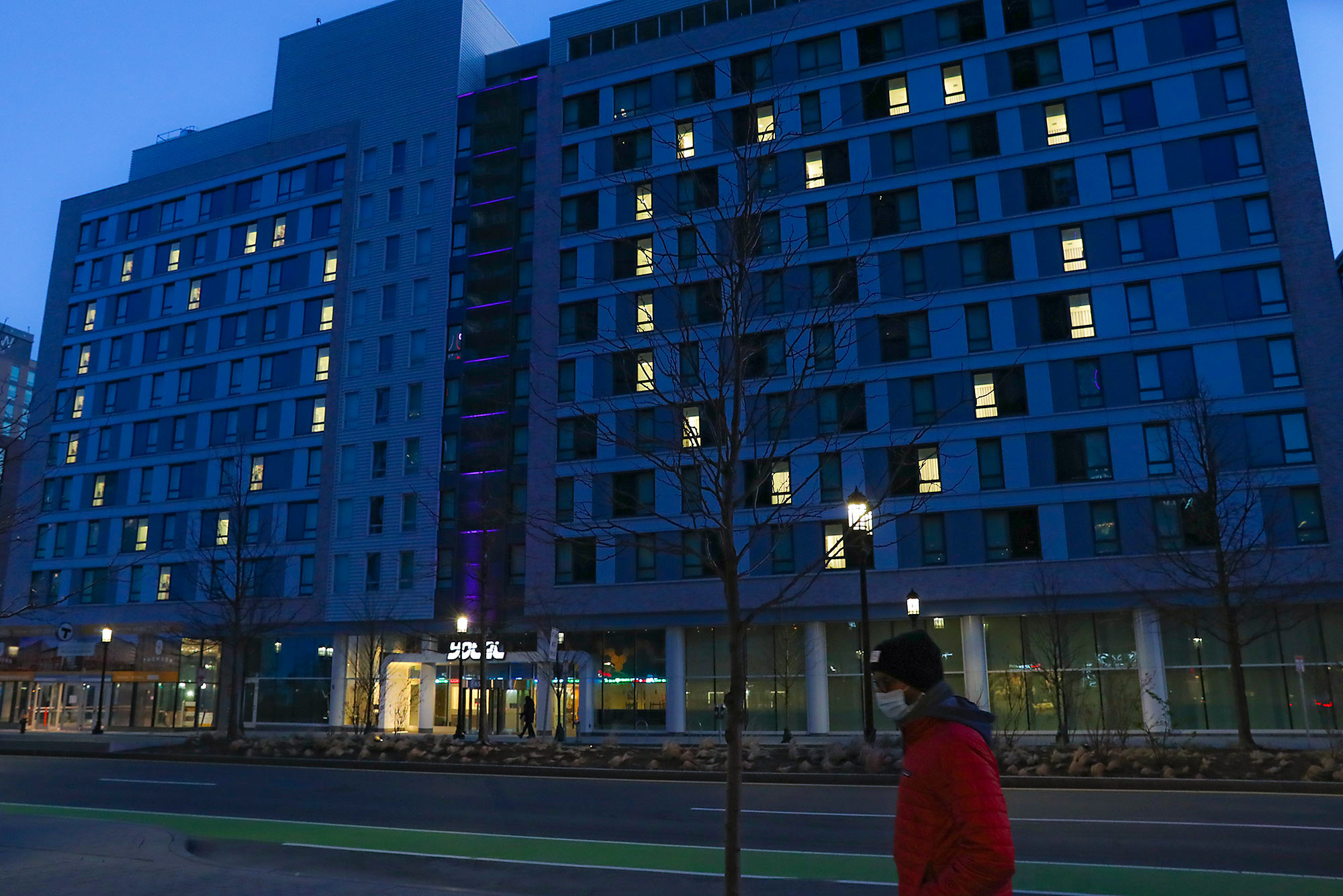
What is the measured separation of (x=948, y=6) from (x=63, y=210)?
191 feet

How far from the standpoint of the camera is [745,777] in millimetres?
21156

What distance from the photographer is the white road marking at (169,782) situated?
2092 centimetres

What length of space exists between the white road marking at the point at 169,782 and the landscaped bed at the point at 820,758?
5.95m

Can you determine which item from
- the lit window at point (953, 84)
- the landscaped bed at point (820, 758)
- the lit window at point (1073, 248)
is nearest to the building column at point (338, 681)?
the landscaped bed at point (820, 758)

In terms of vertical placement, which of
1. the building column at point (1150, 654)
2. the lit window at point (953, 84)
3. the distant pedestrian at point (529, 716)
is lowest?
the distant pedestrian at point (529, 716)

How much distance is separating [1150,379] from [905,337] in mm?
9574

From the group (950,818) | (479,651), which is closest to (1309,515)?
(479,651)

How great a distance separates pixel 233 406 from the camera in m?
59.1

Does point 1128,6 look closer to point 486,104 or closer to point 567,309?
point 567,309

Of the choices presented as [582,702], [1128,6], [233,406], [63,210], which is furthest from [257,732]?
[1128,6]

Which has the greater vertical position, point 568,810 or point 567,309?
point 567,309

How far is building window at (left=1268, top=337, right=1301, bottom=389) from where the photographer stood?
38.1 meters

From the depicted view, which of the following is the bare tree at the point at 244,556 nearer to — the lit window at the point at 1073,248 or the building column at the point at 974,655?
the building column at the point at 974,655

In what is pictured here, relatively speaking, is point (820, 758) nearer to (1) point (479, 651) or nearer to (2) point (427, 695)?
(1) point (479, 651)
